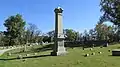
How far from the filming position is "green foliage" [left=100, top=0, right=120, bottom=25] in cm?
6075

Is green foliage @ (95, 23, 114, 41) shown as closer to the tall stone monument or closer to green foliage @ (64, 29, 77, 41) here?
green foliage @ (64, 29, 77, 41)

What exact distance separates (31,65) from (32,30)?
357 ft

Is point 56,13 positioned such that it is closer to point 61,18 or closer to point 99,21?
point 61,18

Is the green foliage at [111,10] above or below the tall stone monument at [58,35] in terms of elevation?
above

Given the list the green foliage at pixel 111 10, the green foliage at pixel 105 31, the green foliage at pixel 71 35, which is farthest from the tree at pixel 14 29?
the green foliage at pixel 111 10

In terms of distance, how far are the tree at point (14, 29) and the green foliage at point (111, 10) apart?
52.6 metres

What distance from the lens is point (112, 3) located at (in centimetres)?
6206

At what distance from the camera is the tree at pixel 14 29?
357ft

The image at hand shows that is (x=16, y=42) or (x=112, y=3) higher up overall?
(x=112, y=3)

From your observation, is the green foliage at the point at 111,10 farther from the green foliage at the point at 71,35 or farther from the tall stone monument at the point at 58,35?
the green foliage at the point at 71,35

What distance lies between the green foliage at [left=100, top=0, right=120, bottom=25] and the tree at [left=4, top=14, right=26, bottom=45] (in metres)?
52.6

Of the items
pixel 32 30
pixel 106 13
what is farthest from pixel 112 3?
pixel 32 30

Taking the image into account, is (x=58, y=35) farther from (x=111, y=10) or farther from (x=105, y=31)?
(x=105, y=31)

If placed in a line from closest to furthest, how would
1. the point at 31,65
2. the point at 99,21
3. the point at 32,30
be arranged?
the point at 31,65, the point at 99,21, the point at 32,30
